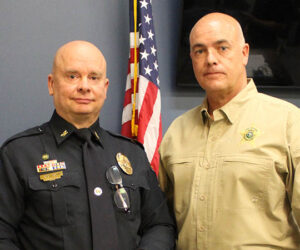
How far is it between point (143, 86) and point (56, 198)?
1.36m

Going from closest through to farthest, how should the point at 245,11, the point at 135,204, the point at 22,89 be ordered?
the point at 135,204 < the point at 22,89 < the point at 245,11

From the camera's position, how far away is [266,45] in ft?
9.11

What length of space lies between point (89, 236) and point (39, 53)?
1604 millimetres

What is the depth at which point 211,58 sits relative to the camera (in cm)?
153

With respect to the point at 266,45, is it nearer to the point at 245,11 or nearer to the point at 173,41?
the point at 245,11

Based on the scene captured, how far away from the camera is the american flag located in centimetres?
253

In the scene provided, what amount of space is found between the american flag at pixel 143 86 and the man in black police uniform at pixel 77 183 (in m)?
0.93

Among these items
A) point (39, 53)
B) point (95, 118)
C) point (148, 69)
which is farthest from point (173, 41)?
point (95, 118)

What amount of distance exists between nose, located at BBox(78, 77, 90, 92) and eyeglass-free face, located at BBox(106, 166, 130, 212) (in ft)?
1.02

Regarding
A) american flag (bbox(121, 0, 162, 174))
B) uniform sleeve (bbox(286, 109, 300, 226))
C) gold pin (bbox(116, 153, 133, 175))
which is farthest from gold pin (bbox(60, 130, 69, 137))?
american flag (bbox(121, 0, 162, 174))

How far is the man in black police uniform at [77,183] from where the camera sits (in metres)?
1.29

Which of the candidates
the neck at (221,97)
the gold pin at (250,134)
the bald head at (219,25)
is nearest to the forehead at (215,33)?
the bald head at (219,25)

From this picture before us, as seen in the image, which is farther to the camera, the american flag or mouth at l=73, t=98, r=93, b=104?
the american flag

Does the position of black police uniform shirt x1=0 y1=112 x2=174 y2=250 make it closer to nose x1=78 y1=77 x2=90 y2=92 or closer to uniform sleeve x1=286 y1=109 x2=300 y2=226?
nose x1=78 y1=77 x2=90 y2=92
